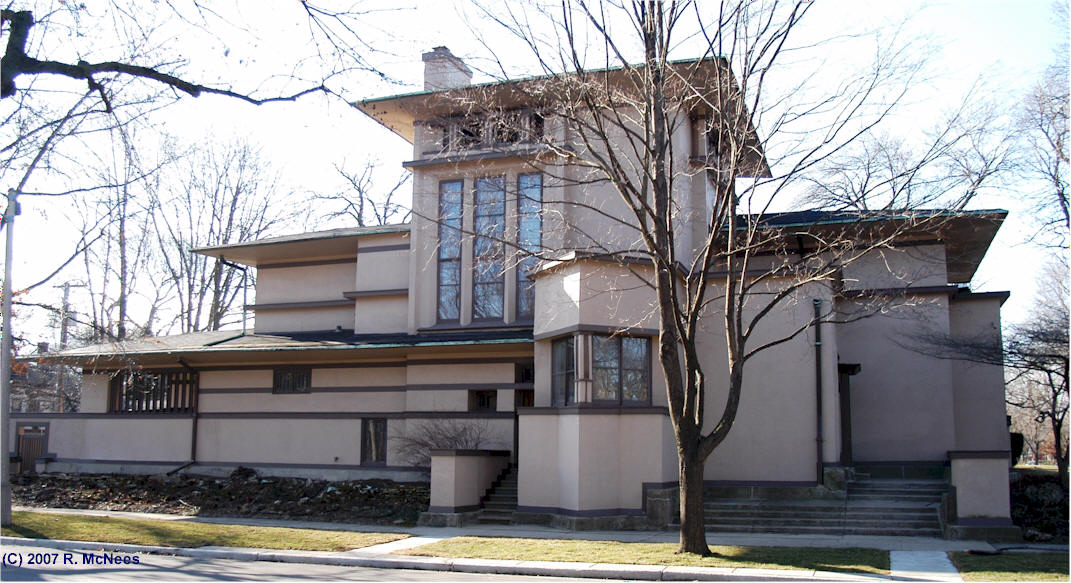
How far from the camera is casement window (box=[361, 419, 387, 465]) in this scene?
25688mm

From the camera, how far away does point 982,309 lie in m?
23.2

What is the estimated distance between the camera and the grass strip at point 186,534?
52.4 ft

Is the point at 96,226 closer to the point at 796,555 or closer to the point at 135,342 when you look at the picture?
the point at 135,342

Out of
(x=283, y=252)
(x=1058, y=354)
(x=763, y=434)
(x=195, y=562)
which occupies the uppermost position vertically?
(x=283, y=252)

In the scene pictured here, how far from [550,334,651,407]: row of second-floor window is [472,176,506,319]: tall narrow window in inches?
213

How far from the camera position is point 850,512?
1805 cm

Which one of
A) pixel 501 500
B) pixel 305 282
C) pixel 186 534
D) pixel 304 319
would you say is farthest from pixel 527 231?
pixel 186 534

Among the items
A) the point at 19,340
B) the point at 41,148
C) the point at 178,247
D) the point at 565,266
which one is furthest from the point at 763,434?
the point at 178,247

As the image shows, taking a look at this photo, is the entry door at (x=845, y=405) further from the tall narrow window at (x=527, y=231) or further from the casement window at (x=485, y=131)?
the casement window at (x=485, y=131)

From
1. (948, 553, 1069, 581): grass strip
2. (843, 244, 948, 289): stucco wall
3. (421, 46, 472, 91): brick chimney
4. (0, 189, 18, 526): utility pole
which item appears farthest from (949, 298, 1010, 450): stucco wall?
(0, 189, 18, 526): utility pole

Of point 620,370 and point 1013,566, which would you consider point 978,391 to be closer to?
point 620,370

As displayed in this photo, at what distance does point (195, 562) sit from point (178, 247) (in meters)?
30.5

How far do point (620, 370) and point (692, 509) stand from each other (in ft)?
17.9

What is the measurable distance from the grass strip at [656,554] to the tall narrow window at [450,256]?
10055 millimetres
